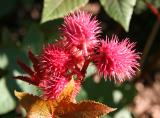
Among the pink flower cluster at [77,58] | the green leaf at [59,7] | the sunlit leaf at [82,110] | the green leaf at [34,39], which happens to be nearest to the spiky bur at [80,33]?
the pink flower cluster at [77,58]

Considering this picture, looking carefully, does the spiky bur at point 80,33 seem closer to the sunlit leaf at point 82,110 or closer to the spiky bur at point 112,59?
the spiky bur at point 112,59

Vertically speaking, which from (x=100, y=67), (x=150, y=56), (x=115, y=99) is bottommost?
(x=150, y=56)

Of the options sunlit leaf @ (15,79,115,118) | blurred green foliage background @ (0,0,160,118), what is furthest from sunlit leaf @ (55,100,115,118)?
blurred green foliage background @ (0,0,160,118)

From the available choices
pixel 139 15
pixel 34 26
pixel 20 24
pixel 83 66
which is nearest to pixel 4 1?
pixel 20 24

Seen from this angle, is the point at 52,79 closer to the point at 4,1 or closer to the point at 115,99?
the point at 115,99

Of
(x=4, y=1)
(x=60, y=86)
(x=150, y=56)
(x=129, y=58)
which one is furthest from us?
(x=150, y=56)

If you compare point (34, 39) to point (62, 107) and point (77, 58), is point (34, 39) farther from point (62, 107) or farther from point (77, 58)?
point (62, 107)

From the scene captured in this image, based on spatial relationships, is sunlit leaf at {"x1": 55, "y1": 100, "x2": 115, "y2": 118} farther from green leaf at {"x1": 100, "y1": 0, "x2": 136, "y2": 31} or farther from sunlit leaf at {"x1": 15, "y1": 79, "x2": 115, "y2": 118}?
green leaf at {"x1": 100, "y1": 0, "x2": 136, "y2": 31}
